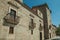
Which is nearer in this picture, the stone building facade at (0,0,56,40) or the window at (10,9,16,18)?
the stone building facade at (0,0,56,40)

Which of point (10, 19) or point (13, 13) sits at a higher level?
point (13, 13)

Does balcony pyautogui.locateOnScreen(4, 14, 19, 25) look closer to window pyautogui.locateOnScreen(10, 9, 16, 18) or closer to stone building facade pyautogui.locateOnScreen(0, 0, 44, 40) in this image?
stone building facade pyautogui.locateOnScreen(0, 0, 44, 40)

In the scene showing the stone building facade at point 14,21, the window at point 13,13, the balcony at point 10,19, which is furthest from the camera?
the window at point 13,13

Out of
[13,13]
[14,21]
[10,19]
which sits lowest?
[14,21]

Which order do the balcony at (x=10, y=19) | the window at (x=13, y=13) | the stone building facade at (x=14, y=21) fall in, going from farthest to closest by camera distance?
the window at (x=13, y=13) < the balcony at (x=10, y=19) < the stone building facade at (x=14, y=21)

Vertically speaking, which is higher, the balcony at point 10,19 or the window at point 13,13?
the window at point 13,13

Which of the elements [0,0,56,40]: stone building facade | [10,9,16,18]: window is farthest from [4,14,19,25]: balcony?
[10,9,16,18]: window

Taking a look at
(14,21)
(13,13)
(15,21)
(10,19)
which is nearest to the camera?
(10,19)

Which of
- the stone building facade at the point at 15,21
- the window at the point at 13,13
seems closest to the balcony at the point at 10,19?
the stone building facade at the point at 15,21

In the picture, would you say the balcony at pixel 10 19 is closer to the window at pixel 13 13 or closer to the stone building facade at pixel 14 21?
the stone building facade at pixel 14 21

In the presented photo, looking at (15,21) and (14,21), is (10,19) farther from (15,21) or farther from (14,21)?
(15,21)

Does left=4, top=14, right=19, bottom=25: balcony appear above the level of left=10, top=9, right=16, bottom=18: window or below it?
below

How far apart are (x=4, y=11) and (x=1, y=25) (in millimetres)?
1651

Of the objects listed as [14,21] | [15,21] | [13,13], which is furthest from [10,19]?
[13,13]
